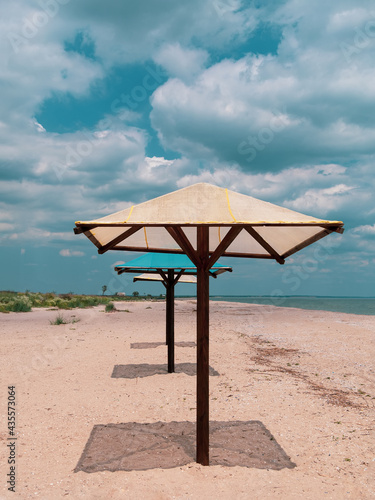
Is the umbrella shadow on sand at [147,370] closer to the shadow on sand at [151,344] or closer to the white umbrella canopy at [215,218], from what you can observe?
the shadow on sand at [151,344]

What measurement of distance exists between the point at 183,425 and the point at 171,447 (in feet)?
2.60

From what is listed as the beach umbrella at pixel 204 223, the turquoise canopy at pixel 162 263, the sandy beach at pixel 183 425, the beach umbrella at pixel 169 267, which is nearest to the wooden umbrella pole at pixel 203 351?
the beach umbrella at pixel 204 223

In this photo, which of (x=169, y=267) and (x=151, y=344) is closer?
(x=169, y=267)

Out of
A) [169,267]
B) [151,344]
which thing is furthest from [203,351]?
[151,344]

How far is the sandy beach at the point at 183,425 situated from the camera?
13.3 ft

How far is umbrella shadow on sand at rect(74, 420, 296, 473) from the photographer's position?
448cm

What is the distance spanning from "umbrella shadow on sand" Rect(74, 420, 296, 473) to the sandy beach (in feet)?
0.05

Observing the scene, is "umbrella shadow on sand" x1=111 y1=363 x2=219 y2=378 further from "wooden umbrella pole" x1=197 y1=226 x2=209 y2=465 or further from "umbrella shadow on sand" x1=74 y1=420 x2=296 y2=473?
"wooden umbrella pole" x1=197 y1=226 x2=209 y2=465

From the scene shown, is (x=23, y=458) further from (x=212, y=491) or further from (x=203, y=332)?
(x=203, y=332)

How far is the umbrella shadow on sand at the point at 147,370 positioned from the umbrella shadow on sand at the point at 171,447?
2982 mm

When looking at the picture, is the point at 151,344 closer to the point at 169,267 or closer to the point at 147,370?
the point at 147,370

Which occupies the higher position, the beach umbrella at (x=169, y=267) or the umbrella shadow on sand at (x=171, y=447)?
the beach umbrella at (x=169, y=267)

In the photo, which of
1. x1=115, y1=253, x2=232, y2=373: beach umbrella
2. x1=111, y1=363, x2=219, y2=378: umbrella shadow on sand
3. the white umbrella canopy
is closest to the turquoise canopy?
x1=115, y1=253, x2=232, y2=373: beach umbrella

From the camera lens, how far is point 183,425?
5.69 metres
